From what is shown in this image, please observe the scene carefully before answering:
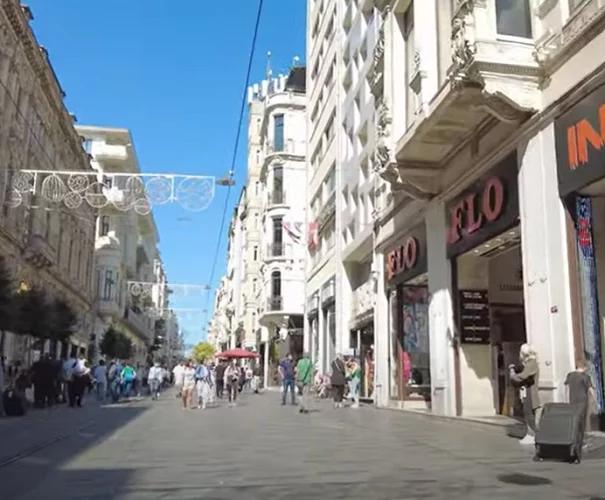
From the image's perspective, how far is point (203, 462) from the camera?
357 inches

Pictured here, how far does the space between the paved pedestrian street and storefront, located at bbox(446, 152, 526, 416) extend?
2.60 m

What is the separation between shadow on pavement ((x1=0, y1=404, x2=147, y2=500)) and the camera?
693cm

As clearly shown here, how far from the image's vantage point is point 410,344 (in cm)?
2212

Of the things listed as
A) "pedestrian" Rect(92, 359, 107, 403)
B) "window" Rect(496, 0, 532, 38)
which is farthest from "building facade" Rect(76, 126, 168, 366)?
"window" Rect(496, 0, 532, 38)

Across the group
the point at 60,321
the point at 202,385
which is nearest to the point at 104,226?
the point at 60,321

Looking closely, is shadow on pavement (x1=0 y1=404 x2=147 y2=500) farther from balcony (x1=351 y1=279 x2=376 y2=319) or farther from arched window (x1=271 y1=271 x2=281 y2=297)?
arched window (x1=271 y1=271 x2=281 y2=297)

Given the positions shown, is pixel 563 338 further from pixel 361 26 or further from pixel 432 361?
pixel 361 26

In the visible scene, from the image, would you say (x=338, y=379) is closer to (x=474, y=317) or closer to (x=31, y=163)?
(x=474, y=317)

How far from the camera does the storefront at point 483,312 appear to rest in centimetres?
1677

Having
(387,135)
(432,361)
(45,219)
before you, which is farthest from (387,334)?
(45,219)

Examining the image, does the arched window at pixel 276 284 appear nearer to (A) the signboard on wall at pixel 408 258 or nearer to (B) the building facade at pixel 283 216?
(B) the building facade at pixel 283 216

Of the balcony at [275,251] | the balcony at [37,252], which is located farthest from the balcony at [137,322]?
the balcony at [37,252]

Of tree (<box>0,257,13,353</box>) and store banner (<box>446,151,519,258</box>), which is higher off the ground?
store banner (<box>446,151,519,258</box>)

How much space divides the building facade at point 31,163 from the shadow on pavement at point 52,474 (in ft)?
40.6
